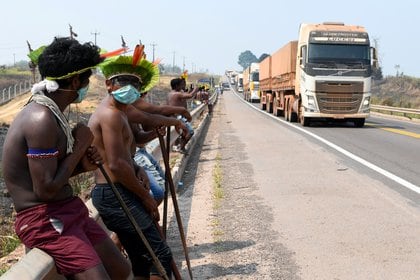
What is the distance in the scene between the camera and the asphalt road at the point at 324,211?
4934 mm

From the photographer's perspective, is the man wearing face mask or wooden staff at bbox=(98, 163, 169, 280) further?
the man wearing face mask

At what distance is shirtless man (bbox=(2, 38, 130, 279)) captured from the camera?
270cm

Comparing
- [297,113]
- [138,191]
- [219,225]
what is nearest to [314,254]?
[219,225]

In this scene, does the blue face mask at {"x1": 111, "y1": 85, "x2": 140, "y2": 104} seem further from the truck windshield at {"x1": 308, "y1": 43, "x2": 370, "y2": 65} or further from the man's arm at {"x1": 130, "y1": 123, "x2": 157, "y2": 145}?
the truck windshield at {"x1": 308, "y1": 43, "x2": 370, "y2": 65}

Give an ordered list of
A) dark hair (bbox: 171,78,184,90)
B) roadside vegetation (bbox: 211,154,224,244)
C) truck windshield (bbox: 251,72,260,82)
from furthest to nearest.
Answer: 1. truck windshield (bbox: 251,72,260,82)
2. dark hair (bbox: 171,78,184,90)
3. roadside vegetation (bbox: 211,154,224,244)

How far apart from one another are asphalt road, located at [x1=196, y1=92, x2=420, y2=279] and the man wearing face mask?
1.18m

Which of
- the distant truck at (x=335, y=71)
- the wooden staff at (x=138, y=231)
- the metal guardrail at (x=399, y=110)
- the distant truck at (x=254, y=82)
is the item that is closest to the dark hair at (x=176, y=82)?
the wooden staff at (x=138, y=231)

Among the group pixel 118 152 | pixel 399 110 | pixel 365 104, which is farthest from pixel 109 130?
pixel 399 110

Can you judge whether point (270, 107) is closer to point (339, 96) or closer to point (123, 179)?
point (339, 96)

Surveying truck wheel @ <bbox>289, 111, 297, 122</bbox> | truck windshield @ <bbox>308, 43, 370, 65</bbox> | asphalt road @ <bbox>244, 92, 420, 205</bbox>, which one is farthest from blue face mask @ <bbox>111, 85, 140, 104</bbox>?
truck wheel @ <bbox>289, 111, 297, 122</bbox>

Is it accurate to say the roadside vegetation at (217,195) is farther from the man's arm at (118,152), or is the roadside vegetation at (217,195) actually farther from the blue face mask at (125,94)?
the blue face mask at (125,94)

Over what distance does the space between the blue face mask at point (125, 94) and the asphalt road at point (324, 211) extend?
194cm

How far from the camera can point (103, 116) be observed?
3707 millimetres

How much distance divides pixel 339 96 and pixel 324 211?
13.2 metres
